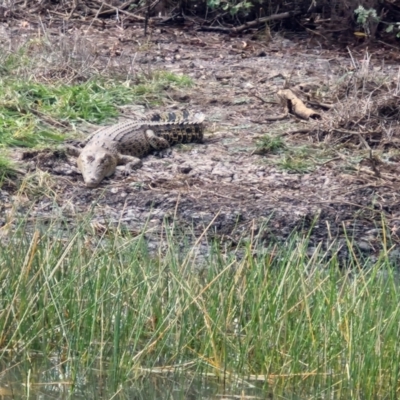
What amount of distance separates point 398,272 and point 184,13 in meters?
6.81

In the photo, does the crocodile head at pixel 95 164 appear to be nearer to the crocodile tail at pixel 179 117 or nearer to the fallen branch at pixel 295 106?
the crocodile tail at pixel 179 117

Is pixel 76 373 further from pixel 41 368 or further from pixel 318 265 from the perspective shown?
pixel 318 265

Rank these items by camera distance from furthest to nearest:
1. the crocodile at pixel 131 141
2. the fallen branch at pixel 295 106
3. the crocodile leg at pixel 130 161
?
the fallen branch at pixel 295 106
the crocodile leg at pixel 130 161
the crocodile at pixel 131 141

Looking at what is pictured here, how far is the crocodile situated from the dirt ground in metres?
0.09

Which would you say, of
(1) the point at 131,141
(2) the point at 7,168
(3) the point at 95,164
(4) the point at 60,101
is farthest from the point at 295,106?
(2) the point at 7,168

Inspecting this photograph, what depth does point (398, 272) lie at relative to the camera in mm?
5695

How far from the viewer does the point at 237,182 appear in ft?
22.9

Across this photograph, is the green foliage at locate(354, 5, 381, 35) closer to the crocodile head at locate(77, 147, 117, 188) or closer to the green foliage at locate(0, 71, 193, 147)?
the green foliage at locate(0, 71, 193, 147)

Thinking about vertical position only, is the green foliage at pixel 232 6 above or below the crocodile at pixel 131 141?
below

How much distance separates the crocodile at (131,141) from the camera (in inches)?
272

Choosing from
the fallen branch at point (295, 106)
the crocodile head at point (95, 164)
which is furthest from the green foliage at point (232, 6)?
the crocodile head at point (95, 164)

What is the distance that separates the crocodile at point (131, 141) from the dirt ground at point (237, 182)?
0.09 meters

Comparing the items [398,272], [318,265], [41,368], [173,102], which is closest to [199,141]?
[173,102]

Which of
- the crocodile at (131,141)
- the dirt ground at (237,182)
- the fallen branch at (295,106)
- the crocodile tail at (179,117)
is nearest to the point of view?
the dirt ground at (237,182)
